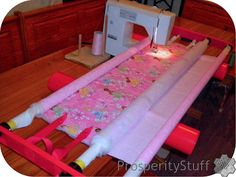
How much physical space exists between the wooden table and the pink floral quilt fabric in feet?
0.23

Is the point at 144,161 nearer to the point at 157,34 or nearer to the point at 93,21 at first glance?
the point at 157,34

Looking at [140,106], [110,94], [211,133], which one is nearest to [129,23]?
[110,94]

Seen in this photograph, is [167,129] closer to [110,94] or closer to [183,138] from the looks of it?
[183,138]

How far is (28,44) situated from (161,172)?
1.23m

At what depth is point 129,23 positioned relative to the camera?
1.48m

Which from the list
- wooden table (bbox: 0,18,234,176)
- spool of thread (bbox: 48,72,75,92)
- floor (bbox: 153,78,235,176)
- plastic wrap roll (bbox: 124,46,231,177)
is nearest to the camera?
plastic wrap roll (bbox: 124,46,231,177)

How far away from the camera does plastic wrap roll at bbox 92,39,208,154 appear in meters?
0.85

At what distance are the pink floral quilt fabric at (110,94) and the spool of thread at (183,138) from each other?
0.24 meters

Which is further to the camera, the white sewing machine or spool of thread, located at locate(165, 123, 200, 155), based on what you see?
the white sewing machine

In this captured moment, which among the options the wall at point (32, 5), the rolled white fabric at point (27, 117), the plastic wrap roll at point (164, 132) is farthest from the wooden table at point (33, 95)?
the wall at point (32, 5)

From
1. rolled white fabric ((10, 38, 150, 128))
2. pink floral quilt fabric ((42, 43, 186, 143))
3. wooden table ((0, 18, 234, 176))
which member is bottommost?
wooden table ((0, 18, 234, 176))

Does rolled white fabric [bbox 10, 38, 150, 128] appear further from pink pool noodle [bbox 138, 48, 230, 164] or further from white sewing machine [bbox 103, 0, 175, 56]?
pink pool noodle [bbox 138, 48, 230, 164]

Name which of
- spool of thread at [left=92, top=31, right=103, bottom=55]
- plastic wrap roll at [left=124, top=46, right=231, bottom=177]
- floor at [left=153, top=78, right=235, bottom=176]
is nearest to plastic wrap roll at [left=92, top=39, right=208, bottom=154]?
plastic wrap roll at [left=124, top=46, right=231, bottom=177]

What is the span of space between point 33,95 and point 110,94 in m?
0.35
